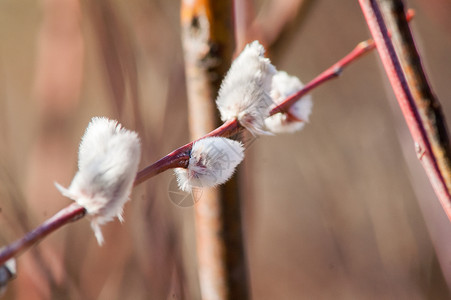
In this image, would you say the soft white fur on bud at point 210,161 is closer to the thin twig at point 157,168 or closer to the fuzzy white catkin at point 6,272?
the thin twig at point 157,168

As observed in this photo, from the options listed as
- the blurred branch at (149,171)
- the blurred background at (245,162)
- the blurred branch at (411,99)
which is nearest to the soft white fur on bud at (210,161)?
the blurred branch at (149,171)

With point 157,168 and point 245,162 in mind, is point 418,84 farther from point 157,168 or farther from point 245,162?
point 245,162

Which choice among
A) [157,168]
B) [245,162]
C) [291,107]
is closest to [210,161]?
[157,168]

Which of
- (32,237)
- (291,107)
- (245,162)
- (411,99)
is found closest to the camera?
(32,237)

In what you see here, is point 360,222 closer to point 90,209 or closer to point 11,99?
point 11,99

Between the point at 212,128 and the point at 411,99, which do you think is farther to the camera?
the point at 212,128
